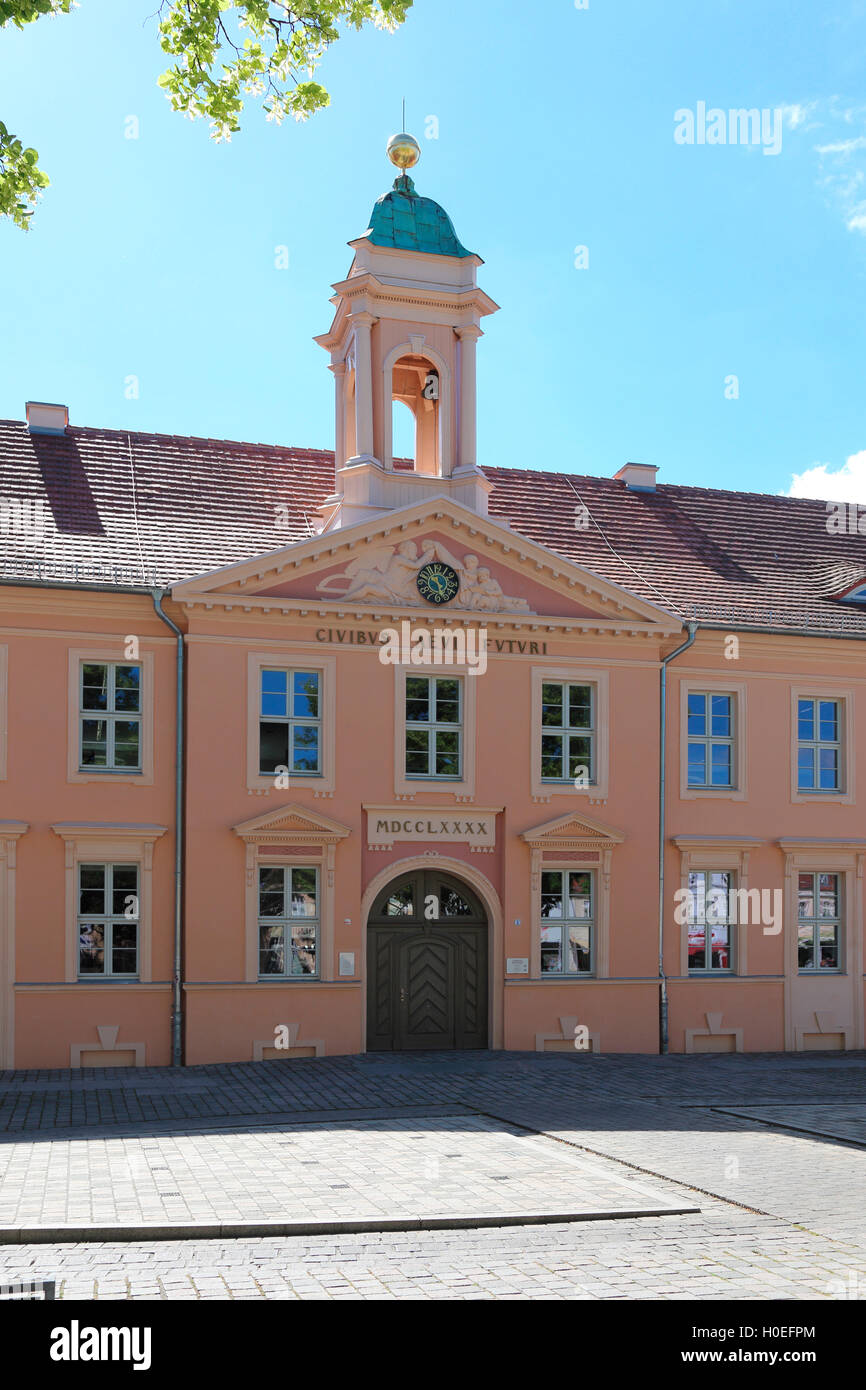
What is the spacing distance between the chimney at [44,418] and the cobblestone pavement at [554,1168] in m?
11.3

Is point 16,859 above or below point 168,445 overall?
below

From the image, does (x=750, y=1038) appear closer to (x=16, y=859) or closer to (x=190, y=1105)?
(x=190, y=1105)

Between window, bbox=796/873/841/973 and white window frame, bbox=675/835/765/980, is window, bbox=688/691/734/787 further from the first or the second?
window, bbox=796/873/841/973

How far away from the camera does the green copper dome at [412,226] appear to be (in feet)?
80.3

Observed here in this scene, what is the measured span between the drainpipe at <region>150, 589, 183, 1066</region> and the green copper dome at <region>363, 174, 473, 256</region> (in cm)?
782

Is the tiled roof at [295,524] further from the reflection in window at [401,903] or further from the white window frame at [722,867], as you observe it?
the reflection in window at [401,903]

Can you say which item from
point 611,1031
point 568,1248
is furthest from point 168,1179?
point 611,1031

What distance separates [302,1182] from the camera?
476 inches

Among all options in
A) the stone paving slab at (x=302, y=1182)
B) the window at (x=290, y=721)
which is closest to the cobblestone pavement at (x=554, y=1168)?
the stone paving slab at (x=302, y=1182)

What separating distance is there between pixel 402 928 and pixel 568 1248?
1273 cm

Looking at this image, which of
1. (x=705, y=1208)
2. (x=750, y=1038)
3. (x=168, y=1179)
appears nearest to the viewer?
(x=705, y=1208)

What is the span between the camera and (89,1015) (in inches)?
806

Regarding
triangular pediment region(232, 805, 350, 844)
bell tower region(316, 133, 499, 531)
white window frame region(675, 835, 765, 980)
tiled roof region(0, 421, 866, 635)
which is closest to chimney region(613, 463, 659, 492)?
tiled roof region(0, 421, 866, 635)

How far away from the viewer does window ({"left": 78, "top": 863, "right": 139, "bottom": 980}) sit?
20781 mm
